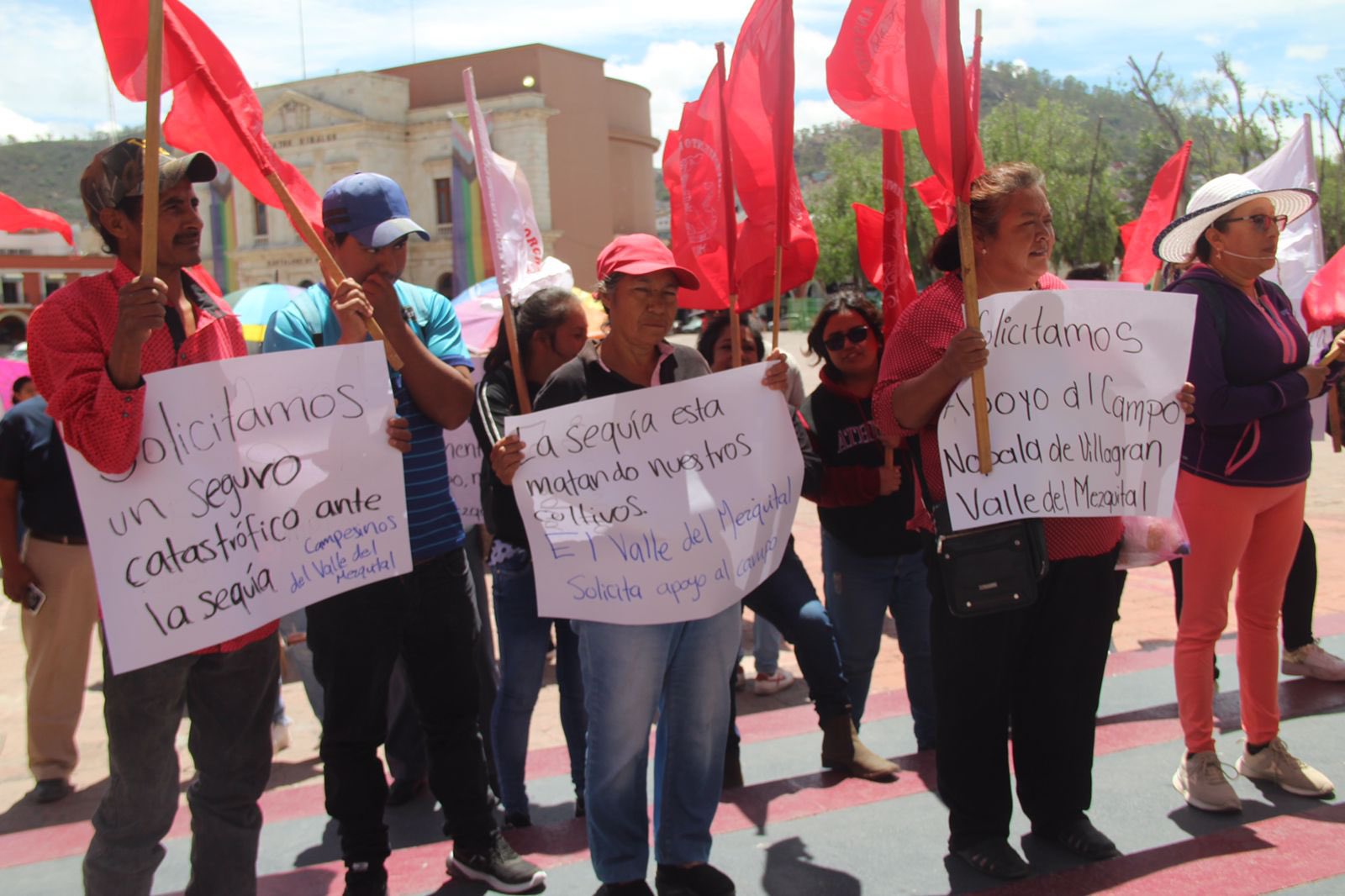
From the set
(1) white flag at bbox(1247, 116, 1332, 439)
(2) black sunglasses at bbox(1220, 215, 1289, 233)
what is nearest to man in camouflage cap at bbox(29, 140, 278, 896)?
(2) black sunglasses at bbox(1220, 215, 1289, 233)

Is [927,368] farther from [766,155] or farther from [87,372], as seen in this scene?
[87,372]

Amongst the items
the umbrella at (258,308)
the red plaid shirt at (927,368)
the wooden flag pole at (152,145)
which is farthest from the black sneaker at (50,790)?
the red plaid shirt at (927,368)

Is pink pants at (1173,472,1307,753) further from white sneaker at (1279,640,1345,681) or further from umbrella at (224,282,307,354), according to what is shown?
umbrella at (224,282,307,354)

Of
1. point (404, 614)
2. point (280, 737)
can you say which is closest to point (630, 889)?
point (404, 614)

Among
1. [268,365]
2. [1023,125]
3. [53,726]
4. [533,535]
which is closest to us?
[268,365]

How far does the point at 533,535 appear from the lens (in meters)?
3.19

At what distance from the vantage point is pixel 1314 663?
4.91 metres

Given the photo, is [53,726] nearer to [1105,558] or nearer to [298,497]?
[298,497]

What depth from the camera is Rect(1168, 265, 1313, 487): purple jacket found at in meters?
3.62

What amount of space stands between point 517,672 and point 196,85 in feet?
6.92

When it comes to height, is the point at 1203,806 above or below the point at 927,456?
below

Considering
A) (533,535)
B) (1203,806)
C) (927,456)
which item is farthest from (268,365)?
(1203,806)

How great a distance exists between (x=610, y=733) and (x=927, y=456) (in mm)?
1186

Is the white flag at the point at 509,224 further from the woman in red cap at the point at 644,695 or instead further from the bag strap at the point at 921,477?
the bag strap at the point at 921,477
